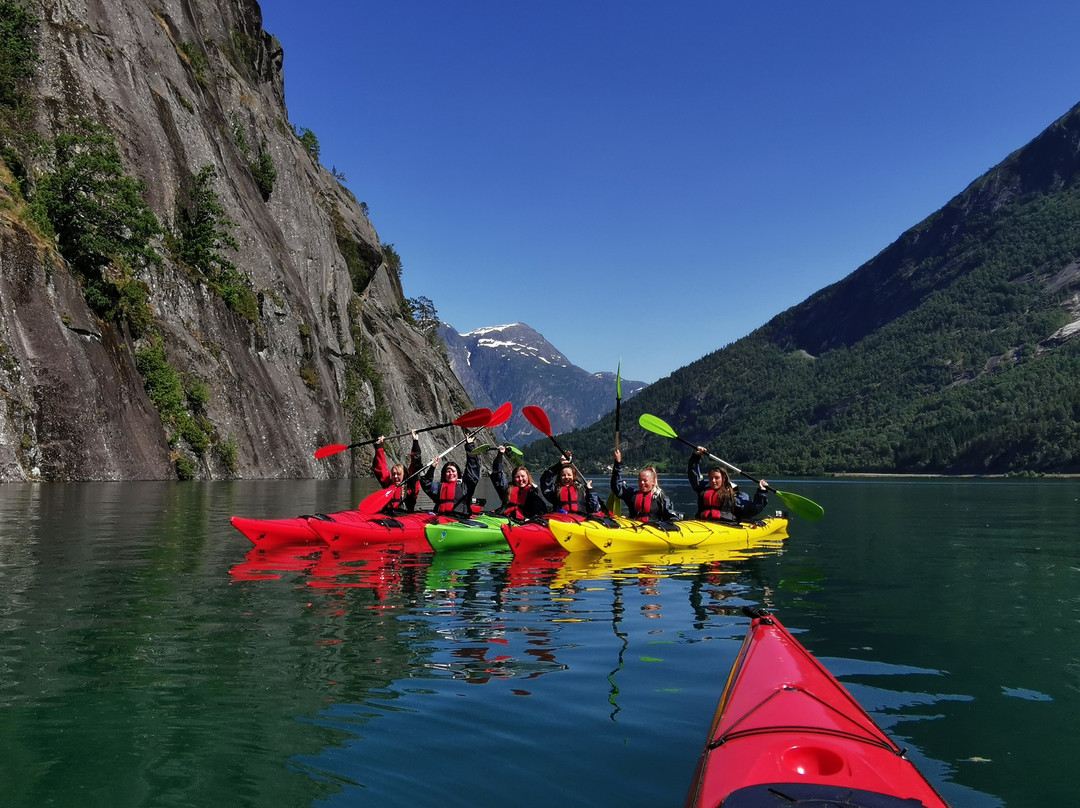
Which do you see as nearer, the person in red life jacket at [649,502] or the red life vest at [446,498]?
the person in red life jacket at [649,502]

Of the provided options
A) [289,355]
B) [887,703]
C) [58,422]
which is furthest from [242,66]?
[887,703]

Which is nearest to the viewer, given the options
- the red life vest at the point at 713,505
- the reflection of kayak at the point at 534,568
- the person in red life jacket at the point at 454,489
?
the reflection of kayak at the point at 534,568

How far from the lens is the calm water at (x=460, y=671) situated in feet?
13.7

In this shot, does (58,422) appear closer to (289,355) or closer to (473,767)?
(289,355)

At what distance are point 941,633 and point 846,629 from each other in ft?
2.99

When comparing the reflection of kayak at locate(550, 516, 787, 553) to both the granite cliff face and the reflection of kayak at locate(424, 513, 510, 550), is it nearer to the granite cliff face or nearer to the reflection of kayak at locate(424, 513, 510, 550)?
the reflection of kayak at locate(424, 513, 510, 550)

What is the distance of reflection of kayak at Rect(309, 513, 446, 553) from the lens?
46.3 feet

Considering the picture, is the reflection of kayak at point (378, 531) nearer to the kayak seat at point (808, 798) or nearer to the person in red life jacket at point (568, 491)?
the person in red life jacket at point (568, 491)

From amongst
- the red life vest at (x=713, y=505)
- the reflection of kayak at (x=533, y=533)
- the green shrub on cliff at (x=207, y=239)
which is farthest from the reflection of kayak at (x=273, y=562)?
the green shrub on cliff at (x=207, y=239)

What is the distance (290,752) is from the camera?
4.44m

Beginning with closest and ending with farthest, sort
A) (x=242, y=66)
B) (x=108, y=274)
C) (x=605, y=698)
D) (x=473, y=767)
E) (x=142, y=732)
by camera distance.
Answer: (x=473, y=767), (x=142, y=732), (x=605, y=698), (x=108, y=274), (x=242, y=66)

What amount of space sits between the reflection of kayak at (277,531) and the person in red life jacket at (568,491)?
14.8 feet

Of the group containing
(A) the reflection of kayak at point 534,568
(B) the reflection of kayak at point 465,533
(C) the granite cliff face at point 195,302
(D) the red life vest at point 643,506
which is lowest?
(A) the reflection of kayak at point 534,568

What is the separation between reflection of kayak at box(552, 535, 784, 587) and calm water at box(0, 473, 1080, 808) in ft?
0.50
